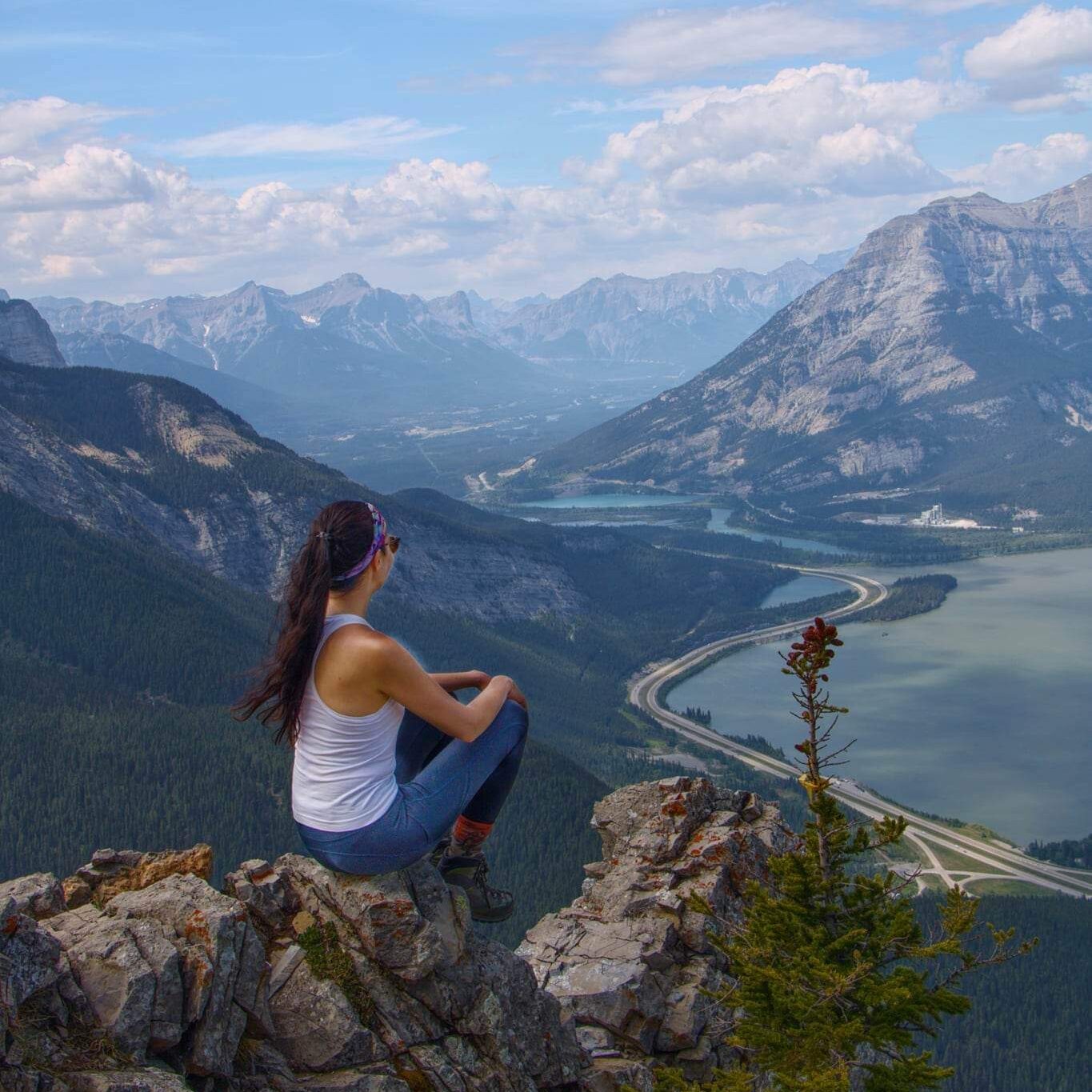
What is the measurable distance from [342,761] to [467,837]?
253 centimetres

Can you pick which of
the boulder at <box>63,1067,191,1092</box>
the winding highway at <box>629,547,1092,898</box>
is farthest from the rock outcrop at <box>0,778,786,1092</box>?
the winding highway at <box>629,547,1092,898</box>

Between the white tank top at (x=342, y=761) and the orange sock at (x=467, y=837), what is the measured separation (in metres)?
1.83

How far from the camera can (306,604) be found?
1411cm

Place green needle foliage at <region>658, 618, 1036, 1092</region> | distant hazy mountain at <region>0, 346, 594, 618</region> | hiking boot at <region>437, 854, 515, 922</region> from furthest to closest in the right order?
distant hazy mountain at <region>0, 346, 594, 618</region> → green needle foliage at <region>658, 618, 1036, 1092</region> → hiking boot at <region>437, 854, 515, 922</region>

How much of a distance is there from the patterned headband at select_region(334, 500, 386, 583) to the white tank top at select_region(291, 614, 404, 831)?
47cm

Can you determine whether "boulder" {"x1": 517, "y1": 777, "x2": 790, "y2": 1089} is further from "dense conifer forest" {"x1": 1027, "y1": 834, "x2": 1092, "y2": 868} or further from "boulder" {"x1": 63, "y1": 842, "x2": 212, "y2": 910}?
"dense conifer forest" {"x1": 1027, "y1": 834, "x2": 1092, "y2": 868}

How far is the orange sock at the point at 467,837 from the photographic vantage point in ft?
51.9

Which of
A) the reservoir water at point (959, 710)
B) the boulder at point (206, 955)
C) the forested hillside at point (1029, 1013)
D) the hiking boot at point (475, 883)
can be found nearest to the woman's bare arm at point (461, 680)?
the hiking boot at point (475, 883)

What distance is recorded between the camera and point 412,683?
1384 cm

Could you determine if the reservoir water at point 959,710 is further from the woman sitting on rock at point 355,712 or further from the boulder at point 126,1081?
the boulder at point 126,1081

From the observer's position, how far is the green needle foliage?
16703mm

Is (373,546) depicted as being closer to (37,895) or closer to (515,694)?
(515,694)

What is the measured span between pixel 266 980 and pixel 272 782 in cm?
7155

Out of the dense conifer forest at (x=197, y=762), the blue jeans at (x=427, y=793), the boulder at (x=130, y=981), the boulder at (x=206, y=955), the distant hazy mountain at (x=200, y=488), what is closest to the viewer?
the boulder at (x=130, y=981)
